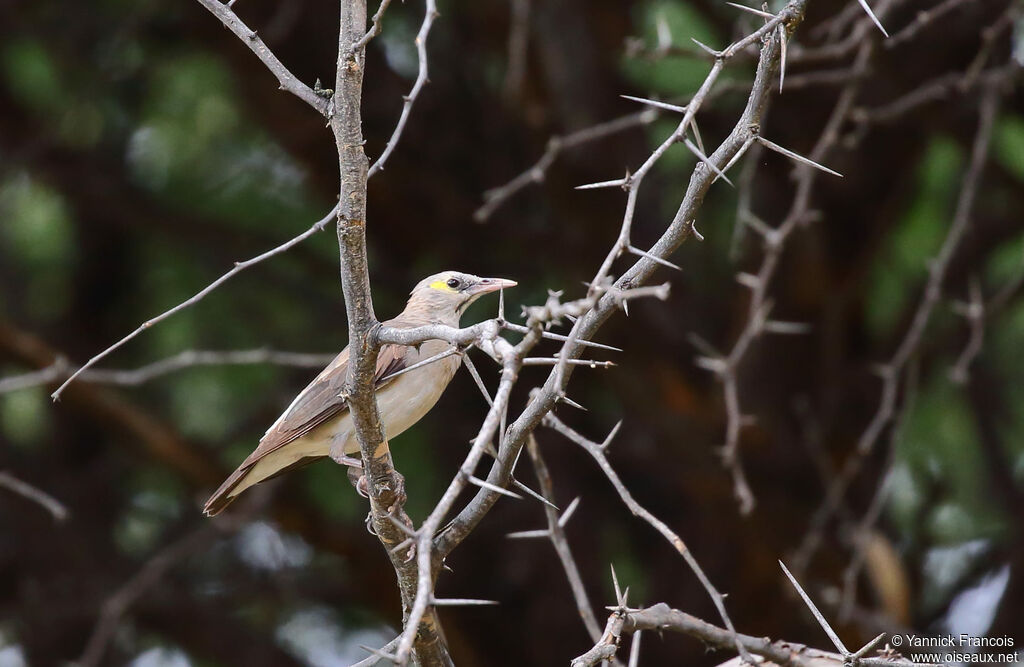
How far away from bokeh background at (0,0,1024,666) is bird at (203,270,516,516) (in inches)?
80.1

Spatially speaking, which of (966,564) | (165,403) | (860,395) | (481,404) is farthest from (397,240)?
(966,564)

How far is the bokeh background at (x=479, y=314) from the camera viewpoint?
23.2 feet

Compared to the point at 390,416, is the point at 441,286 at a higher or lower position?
higher

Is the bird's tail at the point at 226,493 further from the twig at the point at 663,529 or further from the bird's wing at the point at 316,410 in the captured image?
the twig at the point at 663,529

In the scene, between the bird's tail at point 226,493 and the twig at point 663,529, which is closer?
the twig at point 663,529

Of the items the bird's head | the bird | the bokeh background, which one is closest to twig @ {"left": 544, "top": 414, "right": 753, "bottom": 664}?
the bird

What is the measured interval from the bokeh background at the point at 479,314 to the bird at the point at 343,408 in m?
2.03

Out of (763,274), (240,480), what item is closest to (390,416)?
(240,480)

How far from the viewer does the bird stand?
4.56 m

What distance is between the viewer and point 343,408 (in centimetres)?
462

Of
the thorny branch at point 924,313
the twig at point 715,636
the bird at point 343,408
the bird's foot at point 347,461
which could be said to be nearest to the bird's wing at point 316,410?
the bird at point 343,408

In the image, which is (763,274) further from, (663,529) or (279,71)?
(279,71)

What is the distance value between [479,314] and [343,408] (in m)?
2.62

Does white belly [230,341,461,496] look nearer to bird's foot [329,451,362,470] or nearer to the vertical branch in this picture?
bird's foot [329,451,362,470]
